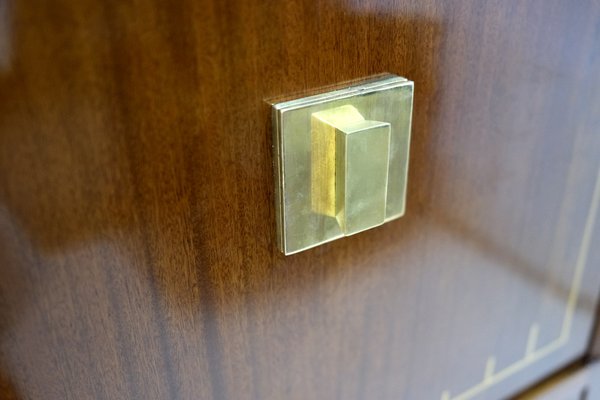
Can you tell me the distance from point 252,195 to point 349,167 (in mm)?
50

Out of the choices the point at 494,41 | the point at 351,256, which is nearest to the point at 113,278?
the point at 351,256

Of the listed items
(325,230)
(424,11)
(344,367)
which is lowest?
(344,367)

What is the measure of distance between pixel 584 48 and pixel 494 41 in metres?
0.08

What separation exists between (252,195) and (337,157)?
0.05 metres

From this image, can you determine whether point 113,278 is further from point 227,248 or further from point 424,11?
point 424,11

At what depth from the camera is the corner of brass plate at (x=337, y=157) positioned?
281 mm

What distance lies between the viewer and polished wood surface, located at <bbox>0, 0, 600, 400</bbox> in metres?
0.23

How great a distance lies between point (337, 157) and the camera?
29cm

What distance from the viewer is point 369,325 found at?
1.26 feet

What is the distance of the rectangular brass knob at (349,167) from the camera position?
28 cm

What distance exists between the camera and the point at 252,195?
0.95 ft

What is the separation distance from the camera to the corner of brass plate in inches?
11.1

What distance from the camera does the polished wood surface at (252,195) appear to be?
0.23 m

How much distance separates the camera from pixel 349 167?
0.94ft
